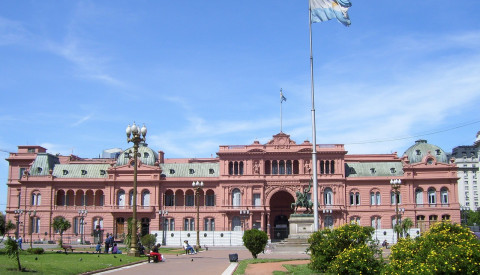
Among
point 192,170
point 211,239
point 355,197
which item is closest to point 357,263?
point 211,239

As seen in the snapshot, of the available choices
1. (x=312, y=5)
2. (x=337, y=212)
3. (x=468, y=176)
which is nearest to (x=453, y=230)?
(x=312, y=5)

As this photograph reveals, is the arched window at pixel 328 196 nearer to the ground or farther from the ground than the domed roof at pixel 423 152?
nearer to the ground

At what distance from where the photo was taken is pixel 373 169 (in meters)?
87.3

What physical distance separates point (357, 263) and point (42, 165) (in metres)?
80.9

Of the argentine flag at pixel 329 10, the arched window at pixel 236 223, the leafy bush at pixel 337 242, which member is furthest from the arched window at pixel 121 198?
the leafy bush at pixel 337 242

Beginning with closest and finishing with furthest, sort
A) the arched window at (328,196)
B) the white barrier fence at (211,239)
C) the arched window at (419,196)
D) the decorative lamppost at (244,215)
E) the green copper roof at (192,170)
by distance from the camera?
the white barrier fence at (211,239) → the decorative lamppost at (244,215) → the arched window at (328,196) → the arched window at (419,196) → the green copper roof at (192,170)

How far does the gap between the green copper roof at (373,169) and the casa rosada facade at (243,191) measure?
165mm

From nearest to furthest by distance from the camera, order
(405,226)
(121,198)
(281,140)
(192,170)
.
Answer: (405,226)
(281,140)
(121,198)
(192,170)

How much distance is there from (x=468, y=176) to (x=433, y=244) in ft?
457

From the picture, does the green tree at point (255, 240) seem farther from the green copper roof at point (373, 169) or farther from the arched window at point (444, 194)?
the arched window at point (444, 194)

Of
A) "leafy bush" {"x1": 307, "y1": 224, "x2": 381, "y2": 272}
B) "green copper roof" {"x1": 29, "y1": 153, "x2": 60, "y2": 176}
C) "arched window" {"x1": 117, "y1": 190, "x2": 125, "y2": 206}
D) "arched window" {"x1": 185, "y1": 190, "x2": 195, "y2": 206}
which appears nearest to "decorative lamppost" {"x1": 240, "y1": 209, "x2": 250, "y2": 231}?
"arched window" {"x1": 185, "y1": 190, "x2": 195, "y2": 206}

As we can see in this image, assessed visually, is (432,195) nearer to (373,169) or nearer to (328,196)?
(373,169)

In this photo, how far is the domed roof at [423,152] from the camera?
86.9 meters

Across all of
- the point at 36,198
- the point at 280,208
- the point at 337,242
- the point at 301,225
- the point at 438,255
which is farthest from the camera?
the point at 36,198
